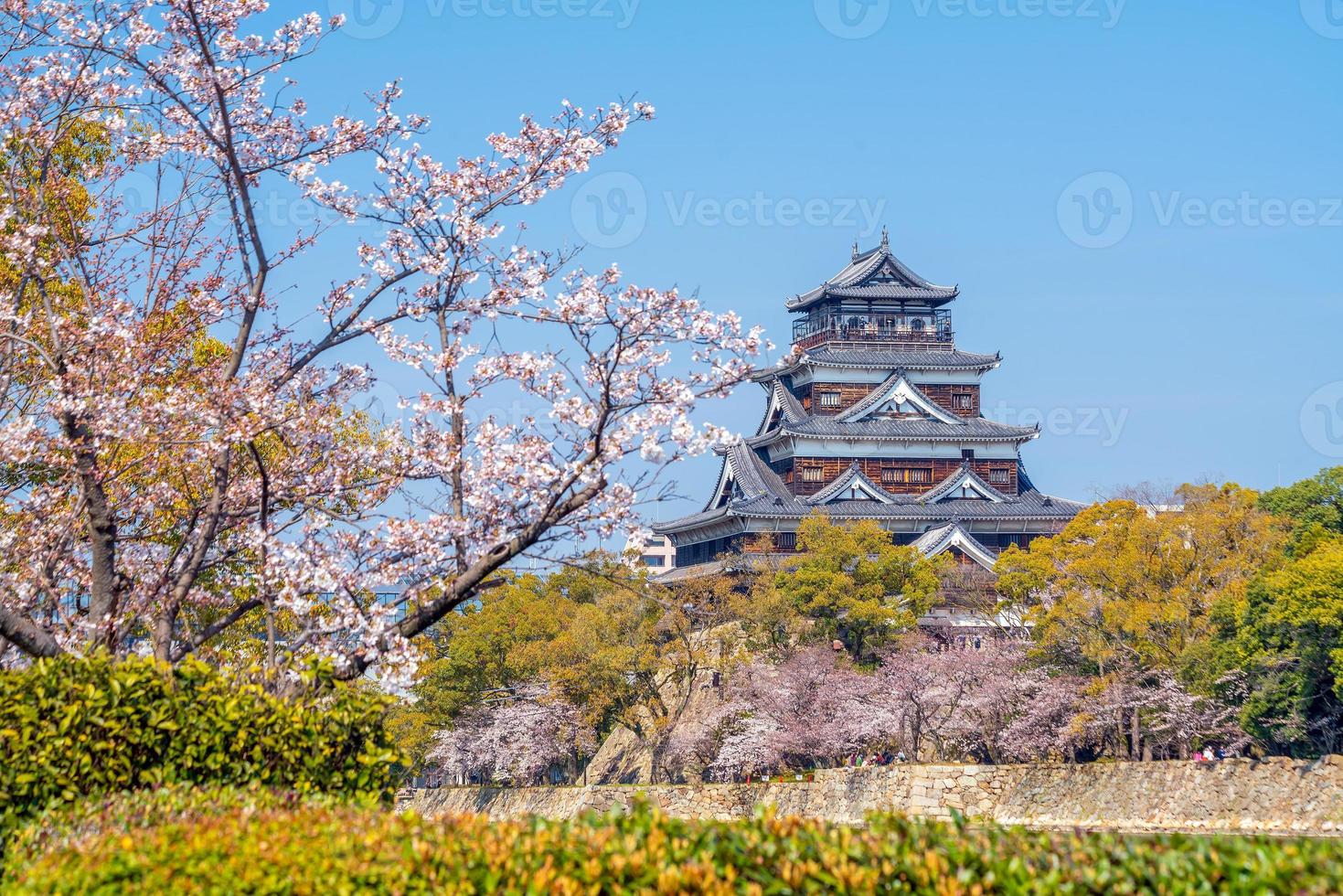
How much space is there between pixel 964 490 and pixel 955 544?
434cm

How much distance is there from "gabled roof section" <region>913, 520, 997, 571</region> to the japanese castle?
0.05 m

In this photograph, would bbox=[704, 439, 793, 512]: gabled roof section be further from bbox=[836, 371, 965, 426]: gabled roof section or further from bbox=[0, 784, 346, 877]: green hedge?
bbox=[0, 784, 346, 877]: green hedge

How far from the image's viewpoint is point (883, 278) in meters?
58.4

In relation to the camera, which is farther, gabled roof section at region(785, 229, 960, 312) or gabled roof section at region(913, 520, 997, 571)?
gabled roof section at region(785, 229, 960, 312)

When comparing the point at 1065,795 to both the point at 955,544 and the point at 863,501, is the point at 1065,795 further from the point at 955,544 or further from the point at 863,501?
the point at 863,501

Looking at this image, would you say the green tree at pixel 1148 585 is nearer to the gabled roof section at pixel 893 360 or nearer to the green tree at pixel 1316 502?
the green tree at pixel 1316 502

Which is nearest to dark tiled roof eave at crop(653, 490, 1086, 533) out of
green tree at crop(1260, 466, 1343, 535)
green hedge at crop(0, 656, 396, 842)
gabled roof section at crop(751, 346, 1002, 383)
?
gabled roof section at crop(751, 346, 1002, 383)

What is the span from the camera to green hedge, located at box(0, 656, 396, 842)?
7504mm

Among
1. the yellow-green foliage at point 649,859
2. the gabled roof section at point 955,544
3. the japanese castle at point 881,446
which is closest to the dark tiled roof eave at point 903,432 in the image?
the japanese castle at point 881,446

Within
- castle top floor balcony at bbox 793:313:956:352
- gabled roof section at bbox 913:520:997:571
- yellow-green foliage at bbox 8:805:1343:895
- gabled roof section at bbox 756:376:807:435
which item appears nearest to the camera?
yellow-green foliage at bbox 8:805:1343:895

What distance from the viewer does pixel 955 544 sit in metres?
48.8

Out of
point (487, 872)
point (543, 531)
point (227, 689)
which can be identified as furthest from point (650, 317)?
point (487, 872)

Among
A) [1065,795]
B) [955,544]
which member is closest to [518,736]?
[1065,795]

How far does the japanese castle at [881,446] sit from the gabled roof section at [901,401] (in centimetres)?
5
